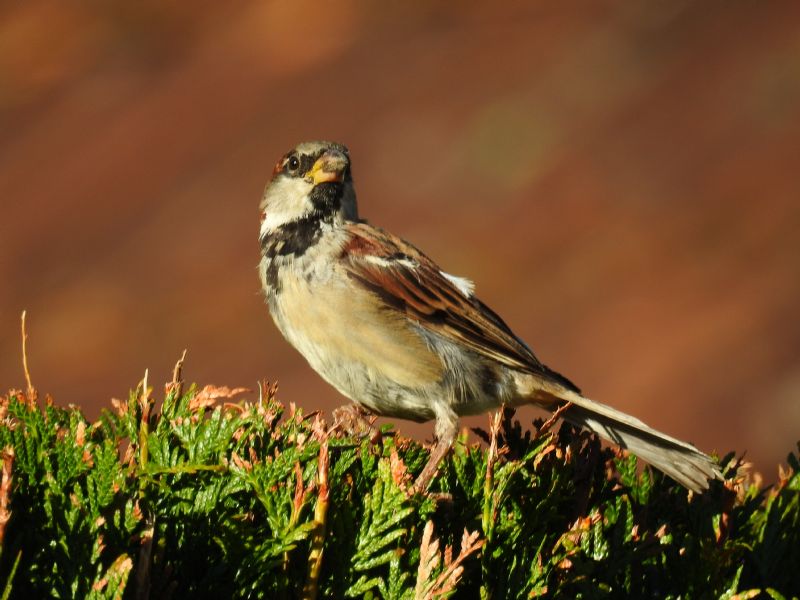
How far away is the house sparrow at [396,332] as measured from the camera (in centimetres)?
254

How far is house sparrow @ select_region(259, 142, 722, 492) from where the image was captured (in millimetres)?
2539

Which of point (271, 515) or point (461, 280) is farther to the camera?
point (461, 280)

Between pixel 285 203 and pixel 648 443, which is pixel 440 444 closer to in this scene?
pixel 648 443

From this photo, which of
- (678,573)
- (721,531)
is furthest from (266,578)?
(721,531)

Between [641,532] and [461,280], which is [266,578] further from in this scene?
[461,280]

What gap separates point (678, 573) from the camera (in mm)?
1638

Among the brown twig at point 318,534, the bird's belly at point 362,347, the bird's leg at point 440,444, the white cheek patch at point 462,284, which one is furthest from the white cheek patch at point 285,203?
the brown twig at point 318,534

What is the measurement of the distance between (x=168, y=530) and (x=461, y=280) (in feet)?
5.54

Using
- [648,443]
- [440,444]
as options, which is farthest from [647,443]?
[440,444]

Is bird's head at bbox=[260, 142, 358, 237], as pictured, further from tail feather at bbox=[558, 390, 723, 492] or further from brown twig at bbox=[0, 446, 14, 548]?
brown twig at bbox=[0, 446, 14, 548]

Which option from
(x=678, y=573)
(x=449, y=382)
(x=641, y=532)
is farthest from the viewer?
(x=449, y=382)

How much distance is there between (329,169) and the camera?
9.64 feet

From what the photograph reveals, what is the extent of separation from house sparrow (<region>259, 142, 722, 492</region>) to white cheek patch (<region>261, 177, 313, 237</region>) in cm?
2

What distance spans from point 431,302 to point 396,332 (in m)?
0.18
